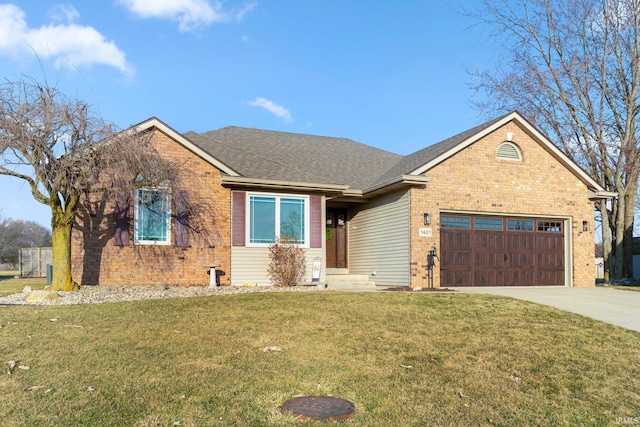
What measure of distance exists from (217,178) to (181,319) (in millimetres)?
6596

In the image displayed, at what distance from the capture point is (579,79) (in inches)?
899

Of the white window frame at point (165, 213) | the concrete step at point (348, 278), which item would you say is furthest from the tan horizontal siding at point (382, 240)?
the white window frame at point (165, 213)

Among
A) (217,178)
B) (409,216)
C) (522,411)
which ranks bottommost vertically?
(522,411)

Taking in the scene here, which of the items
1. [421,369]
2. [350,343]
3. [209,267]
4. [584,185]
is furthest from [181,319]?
[584,185]

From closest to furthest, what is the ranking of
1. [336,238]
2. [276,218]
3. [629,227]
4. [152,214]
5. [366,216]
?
[152,214]
[276,218]
[366,216]
[336,238]
[629,227]

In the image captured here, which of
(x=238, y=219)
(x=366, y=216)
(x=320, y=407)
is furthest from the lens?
(x=366, y=216)

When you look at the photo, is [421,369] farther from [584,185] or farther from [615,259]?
[615,259]

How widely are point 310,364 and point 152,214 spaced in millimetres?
8918

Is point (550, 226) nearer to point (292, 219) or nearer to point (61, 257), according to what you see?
point (292, 219)

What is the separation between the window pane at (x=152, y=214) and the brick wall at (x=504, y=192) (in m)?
7.15

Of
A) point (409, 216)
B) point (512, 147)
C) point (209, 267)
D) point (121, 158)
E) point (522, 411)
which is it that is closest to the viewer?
point (522, 411)

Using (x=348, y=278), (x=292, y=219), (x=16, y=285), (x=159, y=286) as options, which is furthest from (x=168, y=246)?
(x=16, y=285)

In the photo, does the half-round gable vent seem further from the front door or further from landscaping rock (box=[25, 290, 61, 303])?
landscaping rock (box=[25, 290, 61, 303])

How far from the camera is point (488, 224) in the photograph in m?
16.6
